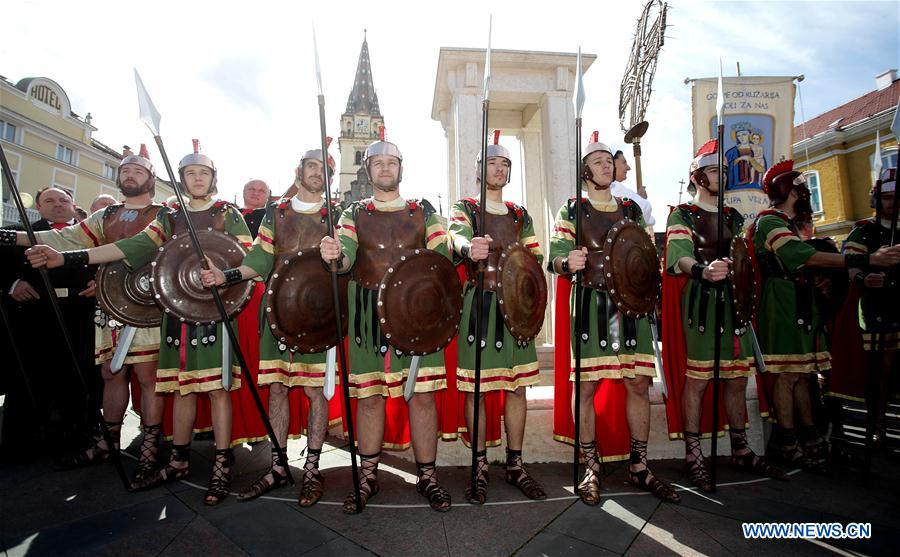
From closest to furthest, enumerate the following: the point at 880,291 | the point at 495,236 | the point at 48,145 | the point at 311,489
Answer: the point at 311,489 < the point at 495,236 < the point at 880,291 < the point at 48,145

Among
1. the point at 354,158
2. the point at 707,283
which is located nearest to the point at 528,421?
the point at 707,283

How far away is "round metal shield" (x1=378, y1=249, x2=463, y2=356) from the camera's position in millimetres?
2658

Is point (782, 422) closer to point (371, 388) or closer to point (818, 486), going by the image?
point (818, 486)

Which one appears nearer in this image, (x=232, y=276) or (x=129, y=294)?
(x=232, y=276)

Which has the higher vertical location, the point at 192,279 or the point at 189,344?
the point at 192,279

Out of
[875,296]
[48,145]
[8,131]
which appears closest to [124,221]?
[875,296]

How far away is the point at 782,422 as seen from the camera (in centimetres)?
370

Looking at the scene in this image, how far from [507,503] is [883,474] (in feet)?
9.62

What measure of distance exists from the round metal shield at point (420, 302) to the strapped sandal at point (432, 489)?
0.78 meters

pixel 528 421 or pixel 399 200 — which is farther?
pixel 528 421

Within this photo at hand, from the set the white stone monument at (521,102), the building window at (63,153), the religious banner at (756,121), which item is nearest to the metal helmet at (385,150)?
the white stone monument at (521,102)

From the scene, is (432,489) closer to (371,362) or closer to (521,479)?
(521,479)

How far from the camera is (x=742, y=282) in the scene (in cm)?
332

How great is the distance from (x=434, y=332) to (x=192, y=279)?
1.65 meters
